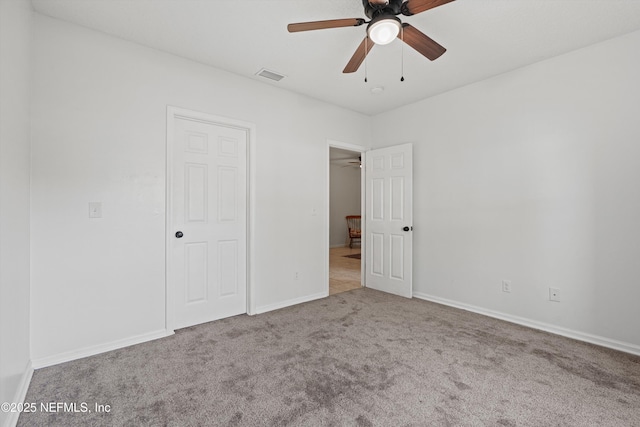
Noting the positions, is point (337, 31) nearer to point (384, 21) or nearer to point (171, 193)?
point (384, 21)

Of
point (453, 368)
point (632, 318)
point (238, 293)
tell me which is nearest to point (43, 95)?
point (238, 293)

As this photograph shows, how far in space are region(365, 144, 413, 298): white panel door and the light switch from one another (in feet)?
11.0

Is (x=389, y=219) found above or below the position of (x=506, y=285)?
above

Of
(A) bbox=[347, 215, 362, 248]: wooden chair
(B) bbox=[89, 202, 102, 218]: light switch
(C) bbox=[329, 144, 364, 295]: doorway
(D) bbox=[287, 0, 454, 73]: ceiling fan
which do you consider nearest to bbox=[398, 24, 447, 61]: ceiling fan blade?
(D) bbox=[287, 0, 454, 73]: ceiling fan

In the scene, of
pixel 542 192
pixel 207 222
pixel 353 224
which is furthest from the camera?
pixel 353 224

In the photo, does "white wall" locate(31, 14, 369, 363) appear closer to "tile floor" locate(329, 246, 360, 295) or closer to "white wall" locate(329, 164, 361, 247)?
"tile floor" locate(329, 246, 360, 295)

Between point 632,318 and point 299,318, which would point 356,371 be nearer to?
point 299,318

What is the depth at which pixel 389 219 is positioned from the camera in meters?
4.30

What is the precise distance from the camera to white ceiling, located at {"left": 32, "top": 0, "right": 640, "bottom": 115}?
86.7 inches

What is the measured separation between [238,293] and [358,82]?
281 centimetres

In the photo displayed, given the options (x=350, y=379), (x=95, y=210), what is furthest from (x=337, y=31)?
(x=350, y=379)

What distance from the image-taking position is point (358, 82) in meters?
3.49

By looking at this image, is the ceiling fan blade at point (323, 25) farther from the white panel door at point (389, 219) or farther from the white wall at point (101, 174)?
the white panel door at point (389, 219)

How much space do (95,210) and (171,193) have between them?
609 mm
